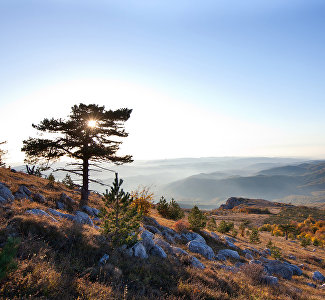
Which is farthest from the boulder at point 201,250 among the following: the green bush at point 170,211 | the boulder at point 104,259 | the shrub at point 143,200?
the green bush at point 170,211

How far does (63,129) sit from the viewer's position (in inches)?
674

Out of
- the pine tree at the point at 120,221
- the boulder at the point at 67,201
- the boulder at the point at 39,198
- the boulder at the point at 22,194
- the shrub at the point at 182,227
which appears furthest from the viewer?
the shrub at the point at 182,227

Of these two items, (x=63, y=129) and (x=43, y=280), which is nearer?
(x=43, y=280)

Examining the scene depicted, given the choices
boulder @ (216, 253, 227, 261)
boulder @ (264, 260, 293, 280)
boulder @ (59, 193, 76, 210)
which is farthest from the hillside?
boulder @ (59, 193, 76, 210)

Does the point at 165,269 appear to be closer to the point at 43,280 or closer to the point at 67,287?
the point at 67,287

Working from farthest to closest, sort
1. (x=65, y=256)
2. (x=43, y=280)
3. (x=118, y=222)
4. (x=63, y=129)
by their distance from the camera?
1. (x=63, y=129)
2. (x=118, y=222)
3. (x=65, y=256)
4. (x=43, y=280)

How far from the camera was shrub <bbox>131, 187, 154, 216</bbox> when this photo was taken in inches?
813

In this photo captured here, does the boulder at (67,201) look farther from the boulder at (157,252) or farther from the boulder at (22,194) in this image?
the boulder at (157,252)

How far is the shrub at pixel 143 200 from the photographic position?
813 inches

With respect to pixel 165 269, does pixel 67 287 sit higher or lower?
higher

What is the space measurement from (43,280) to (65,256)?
7.83 ft

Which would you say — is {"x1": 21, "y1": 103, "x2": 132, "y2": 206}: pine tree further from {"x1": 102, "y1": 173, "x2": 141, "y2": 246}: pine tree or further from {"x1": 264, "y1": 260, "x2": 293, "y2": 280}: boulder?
{"x1": 264, "y1": 260, "x2": 293, "y2": 280}: boulder

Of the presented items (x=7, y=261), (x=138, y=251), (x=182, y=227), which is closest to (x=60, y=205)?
(x=138, y=251)

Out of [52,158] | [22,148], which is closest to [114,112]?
[52,158]
